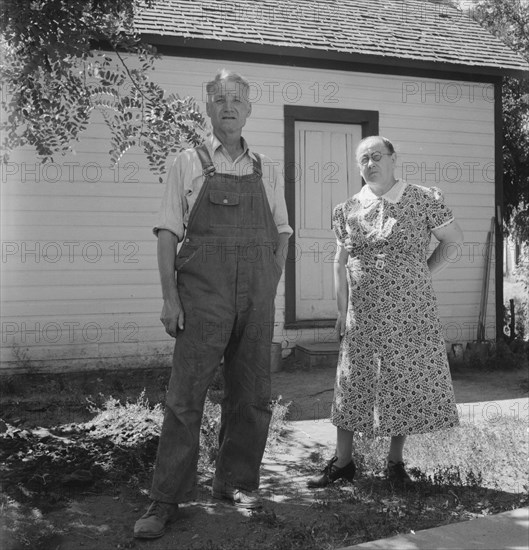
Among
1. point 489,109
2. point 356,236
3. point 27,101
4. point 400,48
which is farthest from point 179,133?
point 489,109

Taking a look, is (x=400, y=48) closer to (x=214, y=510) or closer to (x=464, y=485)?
(x=464, y=485)

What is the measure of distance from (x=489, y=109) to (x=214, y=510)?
7.85 meters

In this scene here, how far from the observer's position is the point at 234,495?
4.08m

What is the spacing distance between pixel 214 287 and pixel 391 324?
1137mm

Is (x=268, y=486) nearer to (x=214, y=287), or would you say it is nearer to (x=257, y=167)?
(x=214, y=287)

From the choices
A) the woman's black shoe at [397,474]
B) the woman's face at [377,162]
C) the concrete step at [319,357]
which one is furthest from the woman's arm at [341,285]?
the concrete step at [319,357]

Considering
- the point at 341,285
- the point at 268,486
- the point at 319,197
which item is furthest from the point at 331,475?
the point at 319,197

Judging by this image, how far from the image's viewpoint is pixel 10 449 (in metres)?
4.87

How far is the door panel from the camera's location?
31.4 ft

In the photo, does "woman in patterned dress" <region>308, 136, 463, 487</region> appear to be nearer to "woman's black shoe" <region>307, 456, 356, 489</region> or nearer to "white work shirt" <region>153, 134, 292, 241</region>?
"woman's black shoe" <region>307, 456, 356, 489</region>

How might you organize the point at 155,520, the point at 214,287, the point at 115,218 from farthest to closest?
the point at 115,218 < the point at 214,287 < the point at 155,520

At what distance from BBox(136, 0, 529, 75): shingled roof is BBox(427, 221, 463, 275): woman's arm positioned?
5041mm

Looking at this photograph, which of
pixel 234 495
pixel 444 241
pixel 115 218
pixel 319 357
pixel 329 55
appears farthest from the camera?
pixel 329 55

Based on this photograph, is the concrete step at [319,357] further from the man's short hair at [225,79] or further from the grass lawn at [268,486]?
the man's short hair at [225,79]
